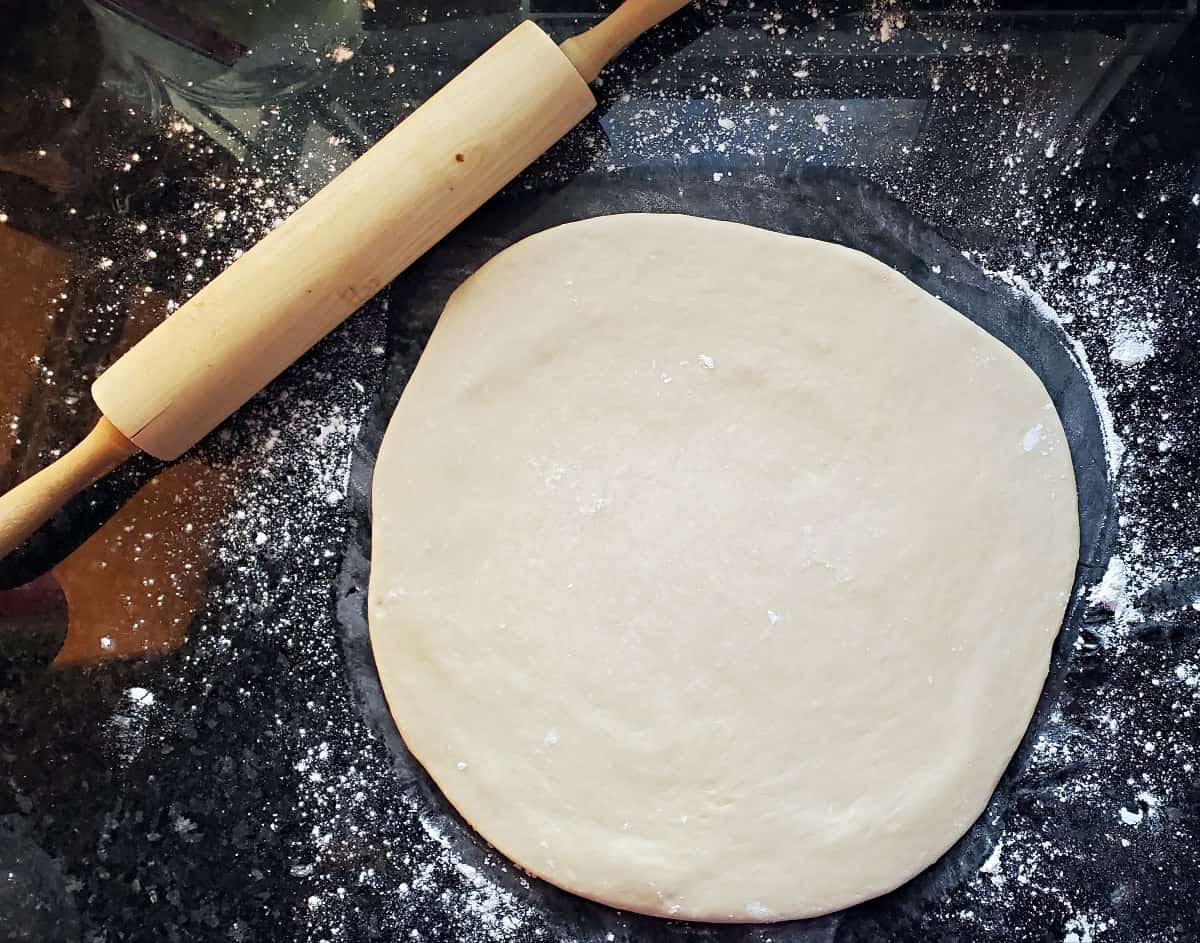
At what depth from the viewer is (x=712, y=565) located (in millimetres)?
1169

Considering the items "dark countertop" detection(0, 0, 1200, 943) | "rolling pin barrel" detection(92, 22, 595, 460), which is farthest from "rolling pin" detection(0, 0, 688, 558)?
Result: "dark countertop" detection(0, 0, 1200, 943)

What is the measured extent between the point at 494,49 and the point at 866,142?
1.73 feet

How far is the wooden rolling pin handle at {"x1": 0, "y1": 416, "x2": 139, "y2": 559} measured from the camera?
108cm

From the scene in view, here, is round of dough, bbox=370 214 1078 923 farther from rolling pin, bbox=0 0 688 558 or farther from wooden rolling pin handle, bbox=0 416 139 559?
wooden rolling pin handle, bbox=0 416 139 559

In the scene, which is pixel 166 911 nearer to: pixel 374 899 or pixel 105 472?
pixel 374 899

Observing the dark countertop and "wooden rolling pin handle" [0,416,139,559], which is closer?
"wooden rolling pin handle" [0,416,139,559]

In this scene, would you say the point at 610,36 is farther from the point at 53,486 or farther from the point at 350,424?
the point at 53,486

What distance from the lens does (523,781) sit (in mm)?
1163

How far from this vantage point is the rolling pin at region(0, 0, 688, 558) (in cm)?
106

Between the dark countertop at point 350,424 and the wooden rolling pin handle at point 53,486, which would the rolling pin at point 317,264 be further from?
the dark countertop at point 350,424

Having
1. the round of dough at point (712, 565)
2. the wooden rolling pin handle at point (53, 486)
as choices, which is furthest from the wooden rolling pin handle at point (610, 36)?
the wooden rolling pin handle at point (53, 486)

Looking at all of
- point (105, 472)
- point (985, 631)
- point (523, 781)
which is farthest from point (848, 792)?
point (105, 472)

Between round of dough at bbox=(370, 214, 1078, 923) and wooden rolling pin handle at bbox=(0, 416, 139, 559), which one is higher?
wooden rolling pin handle at bbox=(0, 416, 139, 559)

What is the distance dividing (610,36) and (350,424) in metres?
0.61
